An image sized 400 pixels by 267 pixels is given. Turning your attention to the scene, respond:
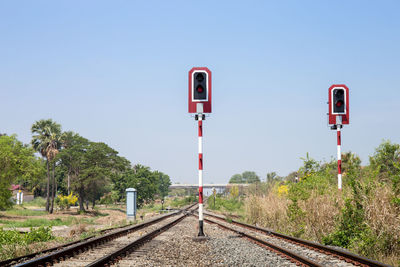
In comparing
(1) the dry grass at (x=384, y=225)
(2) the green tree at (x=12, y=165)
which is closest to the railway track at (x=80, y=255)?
(1) the dry grass at (x=384, y=225)

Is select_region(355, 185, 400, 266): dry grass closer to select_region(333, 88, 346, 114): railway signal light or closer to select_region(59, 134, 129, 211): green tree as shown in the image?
select_region(333, 88, 346, 114): railway signal light

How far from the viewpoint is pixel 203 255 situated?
33.1ft

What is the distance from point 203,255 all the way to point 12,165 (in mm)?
36125

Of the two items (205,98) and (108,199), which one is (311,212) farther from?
(108,199)

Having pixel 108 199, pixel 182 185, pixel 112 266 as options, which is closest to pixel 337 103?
pixel 112 266

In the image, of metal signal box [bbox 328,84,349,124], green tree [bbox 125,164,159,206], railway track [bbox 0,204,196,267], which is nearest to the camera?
railway track [bbox 0,204,196,267]

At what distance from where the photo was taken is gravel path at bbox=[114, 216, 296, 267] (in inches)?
347

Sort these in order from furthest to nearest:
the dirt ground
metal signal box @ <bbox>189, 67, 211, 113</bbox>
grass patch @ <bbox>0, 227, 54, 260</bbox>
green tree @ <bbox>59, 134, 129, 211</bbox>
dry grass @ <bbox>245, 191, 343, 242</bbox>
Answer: green tree @ <bbox>59, 134, 129, 211</bbox> → the dirt ground → metal signal box @ <bbox>189, 67, 211, 113</bbox> → dry grass @ <bbox>245, 191, 343, 242</bbox> → grass patch @ <bbox>0, 227, 54, 260</bbox>

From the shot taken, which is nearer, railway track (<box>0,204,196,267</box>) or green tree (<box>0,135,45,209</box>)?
railway track (<box>0,204,196,267</box>)

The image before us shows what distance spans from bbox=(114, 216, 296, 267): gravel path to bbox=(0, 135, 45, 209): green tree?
3151 cm

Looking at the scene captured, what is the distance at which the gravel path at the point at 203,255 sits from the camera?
8820 mm

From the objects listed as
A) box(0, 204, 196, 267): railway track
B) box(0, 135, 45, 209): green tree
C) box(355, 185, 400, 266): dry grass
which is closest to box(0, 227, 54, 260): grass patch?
box(0, 204, 196, 267): railway track

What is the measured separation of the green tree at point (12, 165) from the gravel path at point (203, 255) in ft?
103

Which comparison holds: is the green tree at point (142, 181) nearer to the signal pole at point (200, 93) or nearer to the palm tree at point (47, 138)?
the palm tree at point (47, 138)
